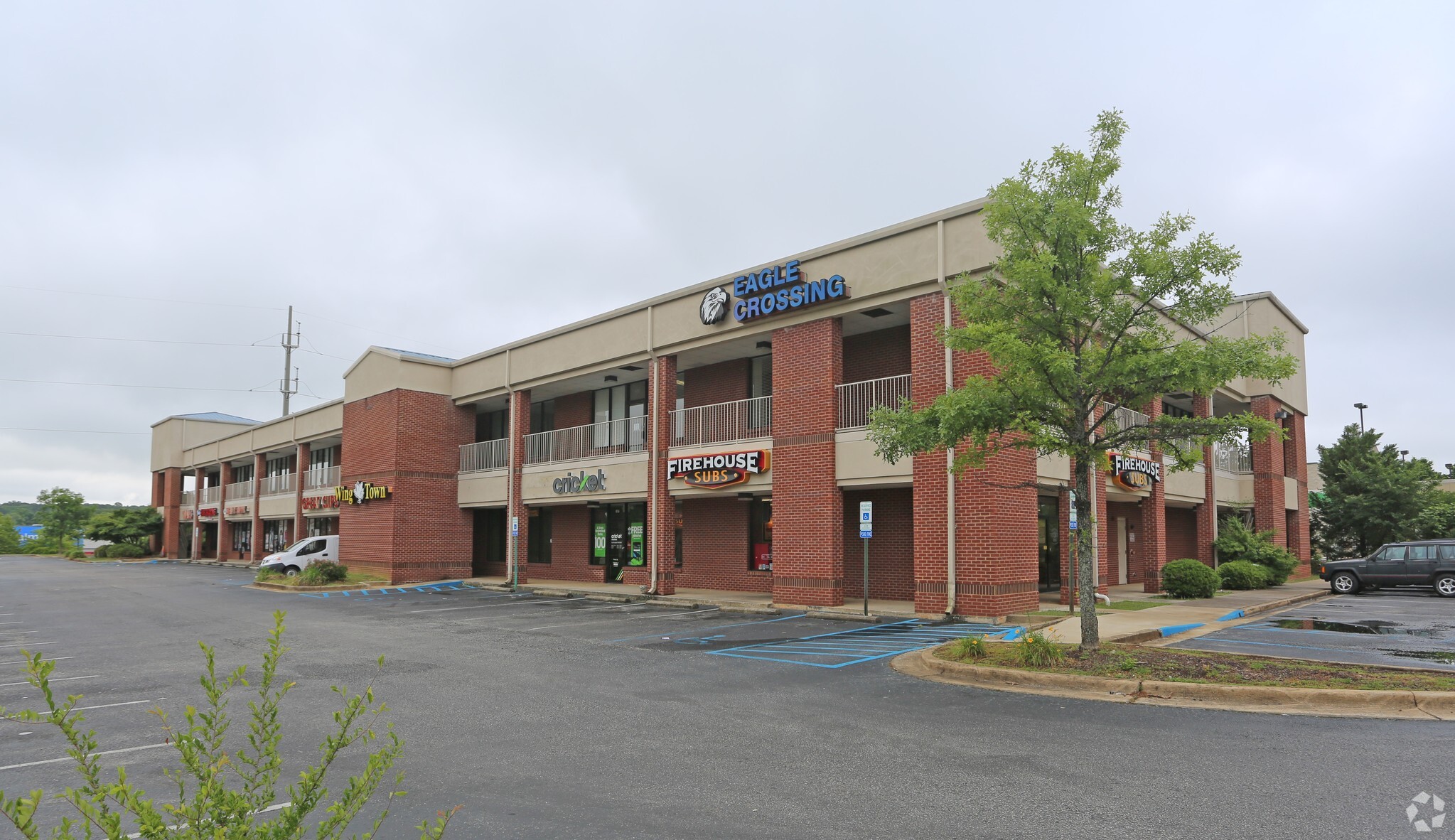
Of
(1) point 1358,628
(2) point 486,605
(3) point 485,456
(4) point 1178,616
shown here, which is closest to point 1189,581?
(4) point 1178,616

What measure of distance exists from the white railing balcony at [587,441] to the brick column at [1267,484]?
74.6 ft

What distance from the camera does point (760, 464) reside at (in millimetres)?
23156

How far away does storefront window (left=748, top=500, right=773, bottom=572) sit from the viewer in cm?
2658

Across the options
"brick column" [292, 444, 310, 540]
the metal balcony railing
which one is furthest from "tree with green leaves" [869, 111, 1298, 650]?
"brick column" [292, 444, 310, 540]

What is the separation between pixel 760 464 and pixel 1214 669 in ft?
43.6

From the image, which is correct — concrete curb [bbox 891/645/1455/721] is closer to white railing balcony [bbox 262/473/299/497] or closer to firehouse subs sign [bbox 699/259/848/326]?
firehouse subs sign [bbox 699/259/848/326]

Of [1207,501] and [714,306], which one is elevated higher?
[714,306]

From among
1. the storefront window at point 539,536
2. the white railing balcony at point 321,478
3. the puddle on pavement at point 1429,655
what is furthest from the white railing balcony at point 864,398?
the white railing balcony at point 321,478

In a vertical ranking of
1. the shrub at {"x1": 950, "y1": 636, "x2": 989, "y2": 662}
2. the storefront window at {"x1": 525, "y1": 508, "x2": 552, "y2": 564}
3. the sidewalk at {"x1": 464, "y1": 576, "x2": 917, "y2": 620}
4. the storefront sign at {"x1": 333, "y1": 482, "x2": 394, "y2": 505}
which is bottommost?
the sidewalk at {"x1": 464, "y1": 576, "x2": 917, "y2": 620}

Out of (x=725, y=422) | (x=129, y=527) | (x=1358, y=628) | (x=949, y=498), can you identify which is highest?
(x=725, y=422)

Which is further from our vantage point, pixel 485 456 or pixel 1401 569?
pixel 485 456

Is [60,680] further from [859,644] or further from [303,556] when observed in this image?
[303,556]

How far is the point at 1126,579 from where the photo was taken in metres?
31.2

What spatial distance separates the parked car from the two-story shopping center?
4.01 m
